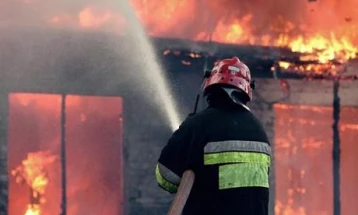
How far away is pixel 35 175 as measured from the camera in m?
8.38

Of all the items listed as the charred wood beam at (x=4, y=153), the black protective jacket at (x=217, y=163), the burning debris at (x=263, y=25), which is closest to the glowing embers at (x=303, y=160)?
the burning debris at (x=263, y=25)

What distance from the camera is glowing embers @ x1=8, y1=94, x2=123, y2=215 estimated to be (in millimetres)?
8273

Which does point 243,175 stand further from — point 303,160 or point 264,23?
point 303,160

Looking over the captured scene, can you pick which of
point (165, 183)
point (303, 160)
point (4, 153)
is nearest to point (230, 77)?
point (165, 183)

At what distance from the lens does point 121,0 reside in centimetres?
895

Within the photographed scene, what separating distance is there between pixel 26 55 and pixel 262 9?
12.3ft

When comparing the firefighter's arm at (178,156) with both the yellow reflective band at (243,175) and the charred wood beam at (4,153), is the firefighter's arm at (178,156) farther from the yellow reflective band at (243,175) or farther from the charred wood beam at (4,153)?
the charred wood beam at (4,153)

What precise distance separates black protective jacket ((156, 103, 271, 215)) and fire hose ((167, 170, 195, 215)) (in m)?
0.03

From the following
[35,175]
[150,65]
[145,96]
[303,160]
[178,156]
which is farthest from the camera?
[303,160]

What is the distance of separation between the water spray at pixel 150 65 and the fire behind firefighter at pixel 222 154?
168 inches

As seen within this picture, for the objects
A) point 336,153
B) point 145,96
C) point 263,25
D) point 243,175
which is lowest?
point 243,175

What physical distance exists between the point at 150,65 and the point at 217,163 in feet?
16.0

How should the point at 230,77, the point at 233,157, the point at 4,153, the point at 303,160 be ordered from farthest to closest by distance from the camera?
the point at 303,160 < the point at 4,153 < the point at 230,77 < the point at 233,157

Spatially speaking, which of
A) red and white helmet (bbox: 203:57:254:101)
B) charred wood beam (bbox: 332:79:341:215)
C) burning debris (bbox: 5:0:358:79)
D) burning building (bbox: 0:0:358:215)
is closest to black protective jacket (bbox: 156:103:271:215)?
red and white helmet (bbox: 203:57:254:101)
